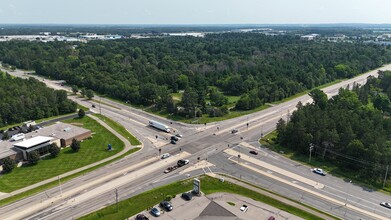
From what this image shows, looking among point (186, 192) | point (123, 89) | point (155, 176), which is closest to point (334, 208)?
point (186, 192)

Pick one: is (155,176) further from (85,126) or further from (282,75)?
(282,75)

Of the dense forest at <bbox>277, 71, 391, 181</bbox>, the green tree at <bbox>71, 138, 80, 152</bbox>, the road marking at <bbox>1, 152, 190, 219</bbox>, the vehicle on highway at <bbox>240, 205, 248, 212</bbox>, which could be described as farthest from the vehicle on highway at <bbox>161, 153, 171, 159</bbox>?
the dense forest at <bbox>277, 71, 391, 181</bbox>

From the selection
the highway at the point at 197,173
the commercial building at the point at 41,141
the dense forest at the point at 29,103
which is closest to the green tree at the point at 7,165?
the commercial building at the point at 41,141

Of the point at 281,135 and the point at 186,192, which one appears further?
the point at 281,135

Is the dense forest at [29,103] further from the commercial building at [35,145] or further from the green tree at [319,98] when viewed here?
the green tree at [319,98]

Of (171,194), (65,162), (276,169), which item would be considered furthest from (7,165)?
(276,169)

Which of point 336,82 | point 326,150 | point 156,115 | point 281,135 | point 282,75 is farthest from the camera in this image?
point 336,82

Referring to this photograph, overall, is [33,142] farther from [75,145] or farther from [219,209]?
[219,209]
